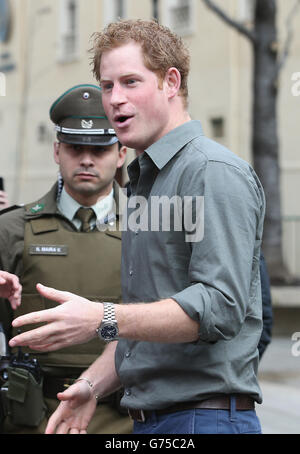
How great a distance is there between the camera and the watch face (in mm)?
2100

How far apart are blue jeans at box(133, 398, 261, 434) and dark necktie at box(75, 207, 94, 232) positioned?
4.42 feet

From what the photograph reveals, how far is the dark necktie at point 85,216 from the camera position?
3.63 metres

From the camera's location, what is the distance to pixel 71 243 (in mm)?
3541

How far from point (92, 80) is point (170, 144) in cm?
1382

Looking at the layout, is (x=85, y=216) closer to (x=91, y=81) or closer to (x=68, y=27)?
(x=91, y=81)

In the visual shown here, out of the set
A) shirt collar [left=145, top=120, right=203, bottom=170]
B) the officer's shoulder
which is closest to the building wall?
the officer's shoulder

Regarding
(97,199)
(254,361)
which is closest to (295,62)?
(97,199)

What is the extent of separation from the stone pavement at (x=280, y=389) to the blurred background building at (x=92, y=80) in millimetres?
4488

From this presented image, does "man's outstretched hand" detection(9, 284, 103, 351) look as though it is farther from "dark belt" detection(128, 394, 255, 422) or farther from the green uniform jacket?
the green uniform jacket

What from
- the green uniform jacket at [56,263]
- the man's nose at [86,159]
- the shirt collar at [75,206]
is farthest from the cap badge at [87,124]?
the green uniform jacket at [56,263]

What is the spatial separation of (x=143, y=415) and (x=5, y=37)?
2730 centimetres

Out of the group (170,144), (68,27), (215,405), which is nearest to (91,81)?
(68,27)

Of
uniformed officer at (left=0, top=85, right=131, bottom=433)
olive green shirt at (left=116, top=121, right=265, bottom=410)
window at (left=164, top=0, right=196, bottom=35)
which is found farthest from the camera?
window at (left=164, top=0, right=196, bottom=35)

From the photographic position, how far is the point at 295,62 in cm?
1934
